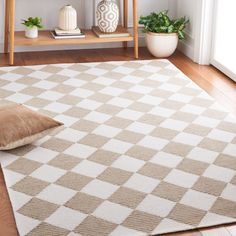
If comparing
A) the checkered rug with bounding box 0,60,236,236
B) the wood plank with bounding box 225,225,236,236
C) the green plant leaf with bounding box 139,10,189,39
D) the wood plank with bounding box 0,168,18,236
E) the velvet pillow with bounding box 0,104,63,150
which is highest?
the green plant leaf with bounding box 139,10,189,39

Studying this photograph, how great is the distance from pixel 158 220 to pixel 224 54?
2188 mm

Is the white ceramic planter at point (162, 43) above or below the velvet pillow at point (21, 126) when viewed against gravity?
above

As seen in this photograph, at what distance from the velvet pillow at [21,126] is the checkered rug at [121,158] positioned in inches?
2.9

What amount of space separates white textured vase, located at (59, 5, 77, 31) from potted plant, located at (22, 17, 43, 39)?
171 millimetres

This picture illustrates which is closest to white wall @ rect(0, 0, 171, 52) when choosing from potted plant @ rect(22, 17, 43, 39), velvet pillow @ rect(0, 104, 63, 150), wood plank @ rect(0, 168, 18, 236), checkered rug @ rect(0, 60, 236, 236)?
potted plant @ rect(22, 17, 43, 39)

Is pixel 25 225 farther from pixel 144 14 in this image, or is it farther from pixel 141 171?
pixel 144 14

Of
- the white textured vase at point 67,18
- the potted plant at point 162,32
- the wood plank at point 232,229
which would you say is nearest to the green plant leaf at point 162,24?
the potted plant at point 162,32

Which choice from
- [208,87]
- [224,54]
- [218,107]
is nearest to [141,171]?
[218,107]

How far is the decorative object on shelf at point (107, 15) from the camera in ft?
14.5

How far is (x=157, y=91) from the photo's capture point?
3.74 m

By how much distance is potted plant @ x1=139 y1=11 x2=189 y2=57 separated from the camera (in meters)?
4.44

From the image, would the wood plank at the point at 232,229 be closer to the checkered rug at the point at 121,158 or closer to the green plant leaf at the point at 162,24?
the checkered rug at the point at 121,158

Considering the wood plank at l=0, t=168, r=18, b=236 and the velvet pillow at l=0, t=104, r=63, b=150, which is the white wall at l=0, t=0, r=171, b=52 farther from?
the wood plank at l=0, t=168, r=18, b=236

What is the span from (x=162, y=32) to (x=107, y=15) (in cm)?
45
